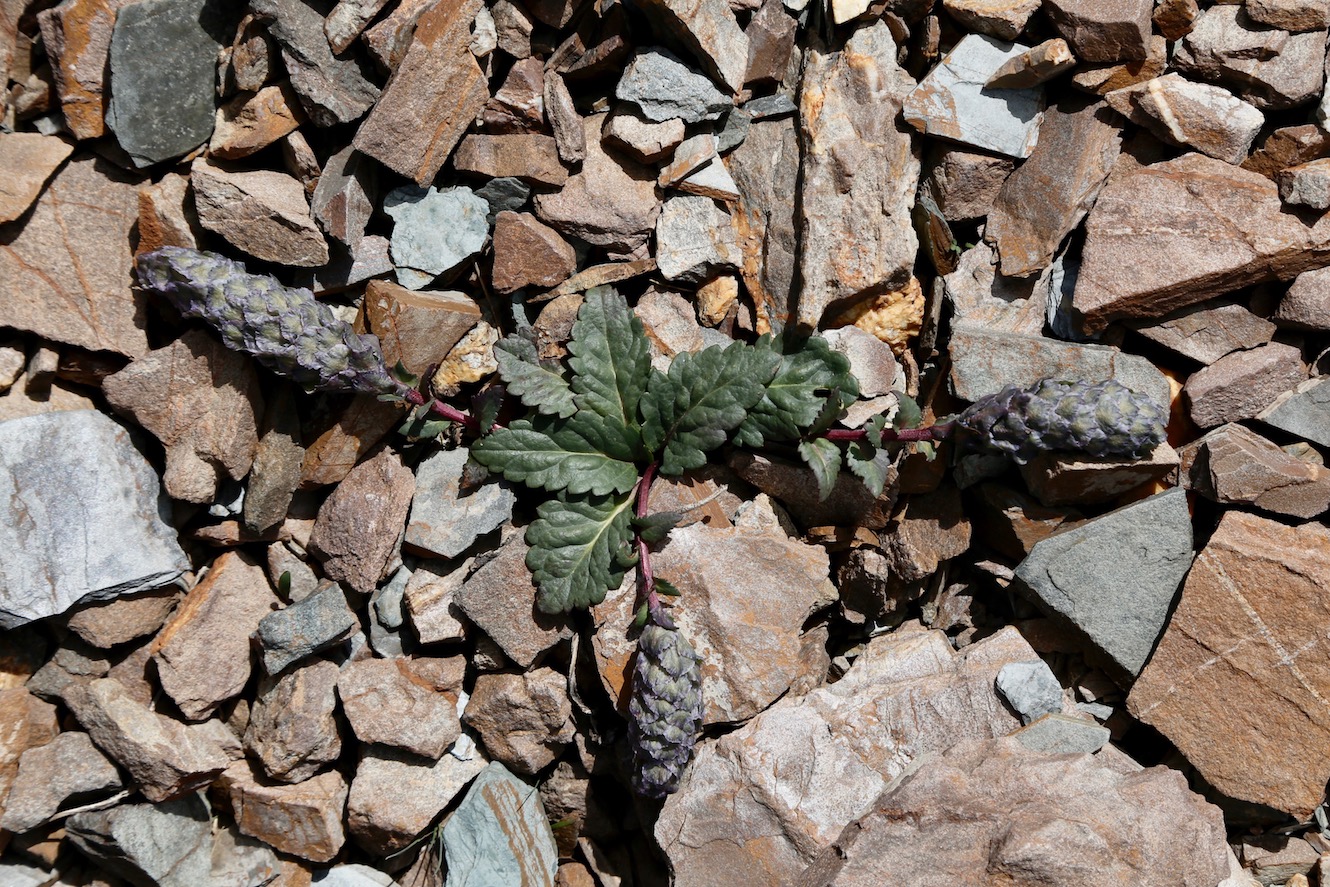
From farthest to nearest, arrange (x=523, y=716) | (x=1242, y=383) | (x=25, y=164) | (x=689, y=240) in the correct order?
(x=689, y=240) < (x=523, y=716) < (x=1242, y=383) < (x=25, y=164)

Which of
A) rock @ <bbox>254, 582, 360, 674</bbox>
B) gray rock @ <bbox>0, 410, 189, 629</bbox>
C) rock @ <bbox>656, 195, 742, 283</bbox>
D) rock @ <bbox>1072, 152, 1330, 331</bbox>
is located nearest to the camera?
gray rock @ <bbox>0, 410, 189, 629</bbox>

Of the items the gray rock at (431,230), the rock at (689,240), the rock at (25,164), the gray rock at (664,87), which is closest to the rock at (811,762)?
the rock at (689,240)

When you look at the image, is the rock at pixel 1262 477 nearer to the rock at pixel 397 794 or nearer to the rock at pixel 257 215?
the rock at pixel 397 794

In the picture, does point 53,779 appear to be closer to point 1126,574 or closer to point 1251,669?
point 1126,574

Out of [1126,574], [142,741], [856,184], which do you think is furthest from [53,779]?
[1126,574]

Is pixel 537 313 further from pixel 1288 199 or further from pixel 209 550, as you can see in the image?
pixel 1288 199

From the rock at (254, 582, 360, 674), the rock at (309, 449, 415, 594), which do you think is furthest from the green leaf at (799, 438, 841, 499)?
the rock at (254, 582, 360, 674)

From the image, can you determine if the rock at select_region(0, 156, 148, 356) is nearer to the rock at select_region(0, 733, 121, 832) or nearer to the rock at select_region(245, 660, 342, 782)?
the rock at select_region(245, 660, 342, 782)

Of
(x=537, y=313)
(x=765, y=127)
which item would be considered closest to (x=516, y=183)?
(x=537, y=313)
